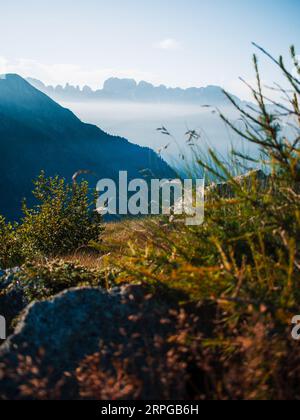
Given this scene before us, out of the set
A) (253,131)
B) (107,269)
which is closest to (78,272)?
(107,269)

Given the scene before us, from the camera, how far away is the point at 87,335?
3385 millimetres

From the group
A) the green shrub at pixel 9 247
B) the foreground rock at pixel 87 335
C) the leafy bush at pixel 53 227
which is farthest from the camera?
the leafy bush at pixel 53 227

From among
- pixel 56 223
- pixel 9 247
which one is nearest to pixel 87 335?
pixel 56 223

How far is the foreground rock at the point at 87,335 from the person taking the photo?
3020mm

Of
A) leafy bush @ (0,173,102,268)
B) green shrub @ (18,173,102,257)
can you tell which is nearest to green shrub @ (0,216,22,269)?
leafy bush @ (0,173,102,268)

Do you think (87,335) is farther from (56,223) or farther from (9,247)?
(9,247)

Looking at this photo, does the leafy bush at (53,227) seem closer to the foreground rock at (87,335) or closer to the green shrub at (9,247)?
the green shrub at (9,247)

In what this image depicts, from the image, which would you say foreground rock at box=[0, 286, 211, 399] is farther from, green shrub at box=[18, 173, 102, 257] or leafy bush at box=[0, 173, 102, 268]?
green shrub at box=[18, 173, 102, 257]

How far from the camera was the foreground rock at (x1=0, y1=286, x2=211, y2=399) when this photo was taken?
3020 millimetres

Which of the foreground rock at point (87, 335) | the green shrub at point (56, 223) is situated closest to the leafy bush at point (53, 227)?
the green shrub at point (56, 223)

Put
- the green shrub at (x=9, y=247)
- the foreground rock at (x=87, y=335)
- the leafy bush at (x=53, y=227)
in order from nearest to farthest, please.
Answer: the foreground rock at (x=87, y=335) → the green shrub at (x=9, y=247) → the leafy bush at (x=53, y=227)

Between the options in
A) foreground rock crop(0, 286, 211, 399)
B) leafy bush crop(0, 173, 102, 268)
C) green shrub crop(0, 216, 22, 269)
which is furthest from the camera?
leafy bush crop(0, 173, 102, 268)
